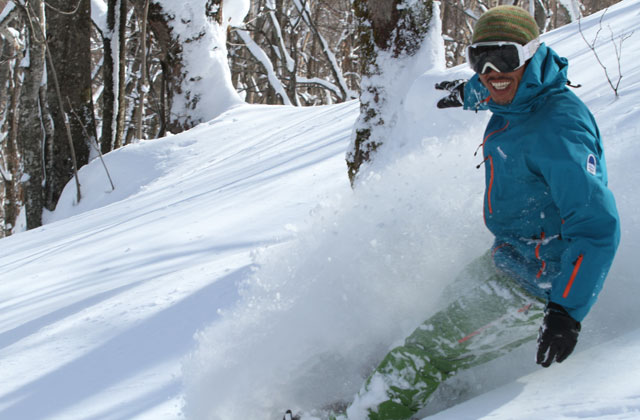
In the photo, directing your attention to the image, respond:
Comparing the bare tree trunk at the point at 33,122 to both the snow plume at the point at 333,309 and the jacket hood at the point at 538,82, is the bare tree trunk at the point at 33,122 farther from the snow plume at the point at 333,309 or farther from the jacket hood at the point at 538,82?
the jacket hood at the point at 538,82

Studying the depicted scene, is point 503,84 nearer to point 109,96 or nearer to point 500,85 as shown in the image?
point 500,85

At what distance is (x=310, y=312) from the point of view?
2.30m

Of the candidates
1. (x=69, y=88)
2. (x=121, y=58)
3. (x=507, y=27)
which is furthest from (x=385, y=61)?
(x=121, y=58)

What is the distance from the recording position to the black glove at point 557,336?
1.62m

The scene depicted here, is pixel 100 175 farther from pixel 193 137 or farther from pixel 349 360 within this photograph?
pixel 349 360

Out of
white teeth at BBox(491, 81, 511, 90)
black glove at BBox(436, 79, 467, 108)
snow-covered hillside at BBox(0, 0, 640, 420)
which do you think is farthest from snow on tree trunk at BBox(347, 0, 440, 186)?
white teeth at BBox(491, 81, 511, 90)

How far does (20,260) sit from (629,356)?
3.83 m

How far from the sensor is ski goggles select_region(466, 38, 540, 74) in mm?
1758

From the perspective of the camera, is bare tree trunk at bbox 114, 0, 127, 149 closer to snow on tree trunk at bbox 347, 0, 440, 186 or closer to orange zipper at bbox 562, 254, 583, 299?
snow on tree trunk at bbox 347, 0, 440, 186

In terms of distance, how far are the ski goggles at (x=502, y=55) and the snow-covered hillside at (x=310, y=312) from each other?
0.72m

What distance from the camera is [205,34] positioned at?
25.0 feet

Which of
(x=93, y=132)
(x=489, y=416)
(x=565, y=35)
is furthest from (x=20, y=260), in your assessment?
(x=565, y=35)

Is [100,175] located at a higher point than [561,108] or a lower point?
higher

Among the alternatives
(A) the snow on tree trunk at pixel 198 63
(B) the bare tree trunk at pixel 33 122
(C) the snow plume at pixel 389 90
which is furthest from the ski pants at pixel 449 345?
(B) the bare tree trunk at pixel 33 122
